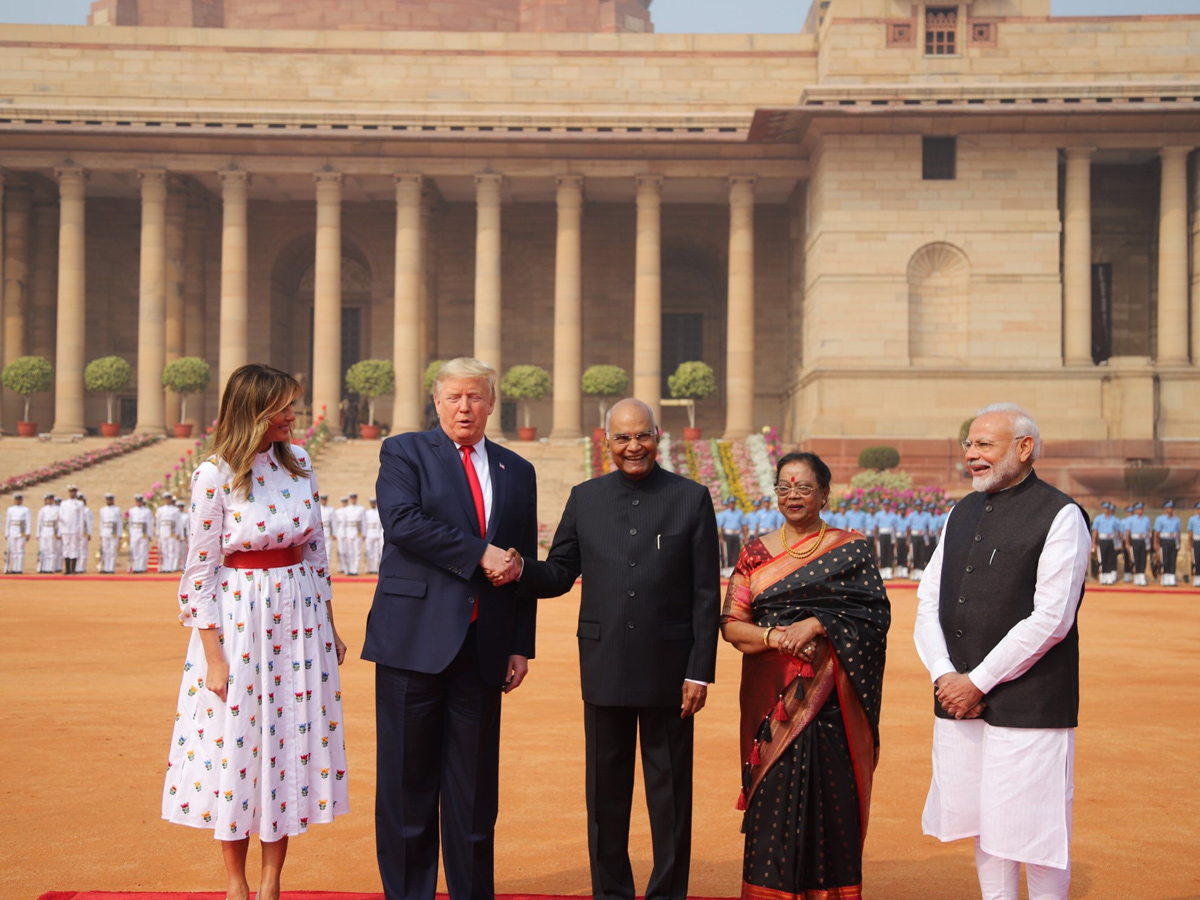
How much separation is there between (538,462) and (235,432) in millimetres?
28312

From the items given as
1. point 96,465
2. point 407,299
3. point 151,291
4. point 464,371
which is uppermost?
point 151,291

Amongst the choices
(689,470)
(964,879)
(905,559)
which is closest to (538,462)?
(689,470)

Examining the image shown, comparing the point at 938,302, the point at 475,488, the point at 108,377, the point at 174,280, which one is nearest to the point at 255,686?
the point at 475,488

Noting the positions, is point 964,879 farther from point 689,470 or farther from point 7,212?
point 7,212

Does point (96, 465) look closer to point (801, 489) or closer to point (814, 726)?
point (801, 489)

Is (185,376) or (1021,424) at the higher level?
(185,376)

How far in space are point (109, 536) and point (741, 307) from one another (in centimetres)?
1941

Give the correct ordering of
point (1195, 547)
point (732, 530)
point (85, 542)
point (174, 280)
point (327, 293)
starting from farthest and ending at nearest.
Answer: point (174, 280)
point (327, 293)
point (732, 530)
point (85, 542)
point (1195, 547)

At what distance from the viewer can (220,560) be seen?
17.0 ft

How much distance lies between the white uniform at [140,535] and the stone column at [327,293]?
11169 mm

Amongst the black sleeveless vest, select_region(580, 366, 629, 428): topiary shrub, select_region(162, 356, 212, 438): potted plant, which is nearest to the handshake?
the black sleeveless vest

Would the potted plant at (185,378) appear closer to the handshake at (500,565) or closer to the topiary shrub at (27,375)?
the topiary shrub at (27,375)

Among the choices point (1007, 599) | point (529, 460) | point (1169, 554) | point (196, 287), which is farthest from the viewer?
point (196, 287)

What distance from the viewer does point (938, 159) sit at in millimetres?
33969
